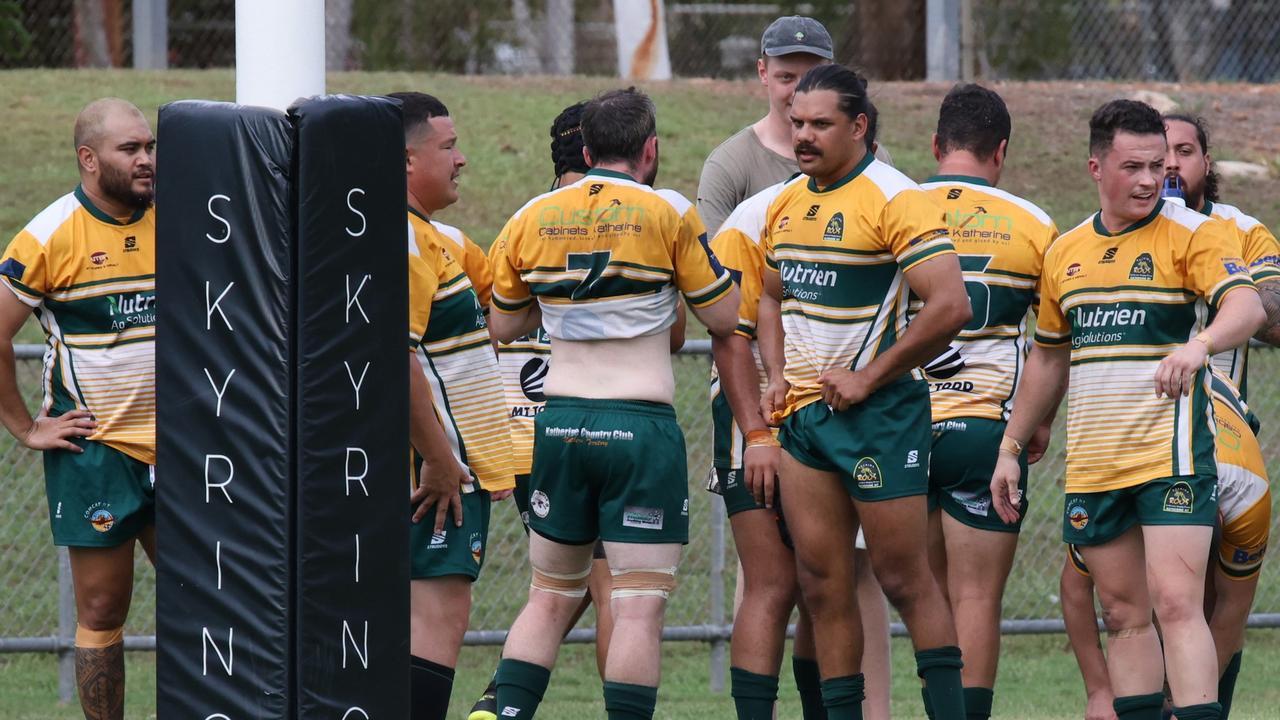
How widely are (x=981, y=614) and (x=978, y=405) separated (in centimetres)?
73

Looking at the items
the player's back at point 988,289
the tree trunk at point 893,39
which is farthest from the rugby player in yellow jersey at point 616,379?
the tree trunk at point 893,39

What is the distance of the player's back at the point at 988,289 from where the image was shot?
19.7ft

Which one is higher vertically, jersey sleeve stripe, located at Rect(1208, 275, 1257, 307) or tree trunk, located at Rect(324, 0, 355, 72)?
jersey sleeve stripe, located at Rect(1208, 275, 1257, 307)

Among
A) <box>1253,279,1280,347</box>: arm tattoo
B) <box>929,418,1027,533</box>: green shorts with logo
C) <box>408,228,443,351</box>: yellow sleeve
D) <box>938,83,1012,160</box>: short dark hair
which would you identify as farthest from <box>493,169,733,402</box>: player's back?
<box>1253,279,1280,347</box>: arm tattoo

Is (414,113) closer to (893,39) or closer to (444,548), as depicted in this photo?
(444,548)

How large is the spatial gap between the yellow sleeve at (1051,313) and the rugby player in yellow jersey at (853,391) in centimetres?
59

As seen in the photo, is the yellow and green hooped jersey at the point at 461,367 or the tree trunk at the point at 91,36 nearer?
the yellow and green hooped jersey at the point at 461,367

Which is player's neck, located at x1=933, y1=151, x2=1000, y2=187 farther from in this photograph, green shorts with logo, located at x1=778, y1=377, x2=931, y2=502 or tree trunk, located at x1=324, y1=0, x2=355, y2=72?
tree trunk, located at x1=324, y1=0, x2=355, y2=72

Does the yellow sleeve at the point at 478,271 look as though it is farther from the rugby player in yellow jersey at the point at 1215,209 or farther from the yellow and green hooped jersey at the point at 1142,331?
the rugby player in yellow jersey at the point at 1215,209

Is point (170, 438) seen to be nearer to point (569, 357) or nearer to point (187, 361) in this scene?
point (187, 361)

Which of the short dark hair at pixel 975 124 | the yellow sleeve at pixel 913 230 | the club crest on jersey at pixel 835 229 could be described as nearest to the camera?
the yellow sleeve at pixel 913 230

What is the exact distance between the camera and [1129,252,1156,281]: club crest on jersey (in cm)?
552

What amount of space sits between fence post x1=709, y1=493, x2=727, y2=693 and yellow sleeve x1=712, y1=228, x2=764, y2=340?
7.78 feet

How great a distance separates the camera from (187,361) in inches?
196
